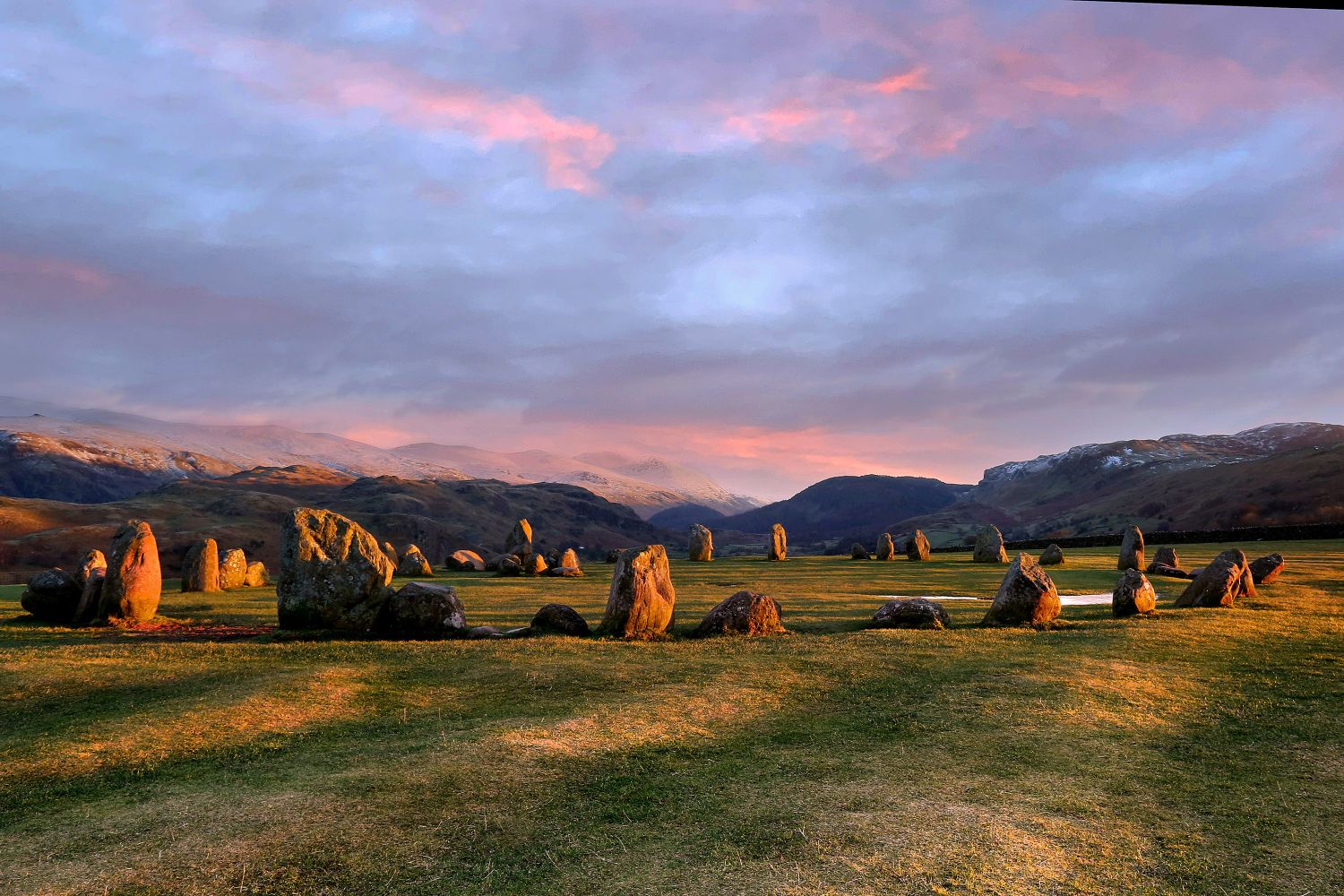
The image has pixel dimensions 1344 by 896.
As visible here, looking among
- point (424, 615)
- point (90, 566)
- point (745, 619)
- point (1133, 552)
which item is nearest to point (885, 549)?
point (1133, 552)

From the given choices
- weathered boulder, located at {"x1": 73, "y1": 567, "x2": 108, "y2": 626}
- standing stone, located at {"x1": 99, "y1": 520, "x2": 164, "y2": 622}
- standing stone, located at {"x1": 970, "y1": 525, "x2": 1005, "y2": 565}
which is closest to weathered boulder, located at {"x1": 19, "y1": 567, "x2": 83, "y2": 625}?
weathered boulder, located at {"x1": 73, "y1": 567, "x2": 108, "y2": 626}

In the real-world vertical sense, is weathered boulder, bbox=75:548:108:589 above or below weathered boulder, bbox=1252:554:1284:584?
above

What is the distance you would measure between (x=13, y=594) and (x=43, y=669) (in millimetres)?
17045

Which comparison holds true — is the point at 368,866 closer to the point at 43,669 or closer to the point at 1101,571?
the point at 43,669

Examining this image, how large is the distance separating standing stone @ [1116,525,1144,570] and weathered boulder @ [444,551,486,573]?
98.6 ft

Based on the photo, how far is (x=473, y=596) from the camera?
81.9ft

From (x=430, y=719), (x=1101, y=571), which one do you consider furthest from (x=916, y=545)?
(x=430, y=719)

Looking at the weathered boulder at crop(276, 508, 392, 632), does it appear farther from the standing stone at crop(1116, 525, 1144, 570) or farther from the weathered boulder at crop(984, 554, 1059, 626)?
the standing stone at crop(1116, 525, 1144, 570)

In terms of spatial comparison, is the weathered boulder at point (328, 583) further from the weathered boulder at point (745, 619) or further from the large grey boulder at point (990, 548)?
the large grey boulder at point (990, 548)

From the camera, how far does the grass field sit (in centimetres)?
585

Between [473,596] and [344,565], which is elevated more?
[344,565]

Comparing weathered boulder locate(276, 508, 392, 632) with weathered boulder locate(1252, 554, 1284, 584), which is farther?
weathered boulder locate(1252, 554, 1284, 584)

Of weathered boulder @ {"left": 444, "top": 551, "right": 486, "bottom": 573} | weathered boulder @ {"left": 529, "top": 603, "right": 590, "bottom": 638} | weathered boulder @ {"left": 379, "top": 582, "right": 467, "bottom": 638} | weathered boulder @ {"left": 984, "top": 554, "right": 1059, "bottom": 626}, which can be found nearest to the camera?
weathered boulder @ {"left": 529, "top": 603, "right": 590, "bottom": 638}

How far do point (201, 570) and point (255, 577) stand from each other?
351 centimetres
